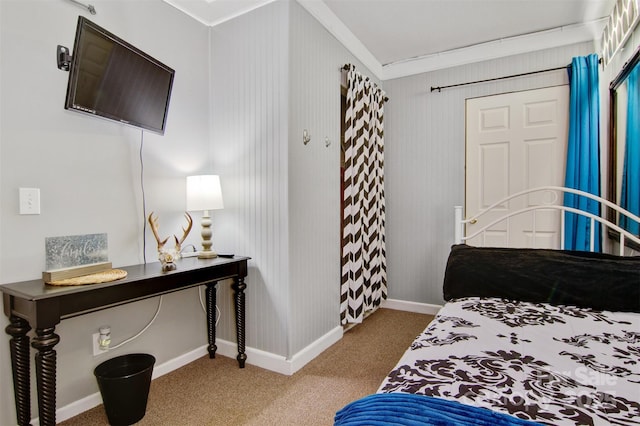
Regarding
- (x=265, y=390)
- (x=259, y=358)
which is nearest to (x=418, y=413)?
(x=265, y=390)

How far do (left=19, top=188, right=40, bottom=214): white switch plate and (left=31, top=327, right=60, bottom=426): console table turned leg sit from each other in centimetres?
60

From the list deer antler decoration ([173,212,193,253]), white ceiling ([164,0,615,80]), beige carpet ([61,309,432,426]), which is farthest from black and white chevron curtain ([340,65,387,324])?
deer antler decoration ([173,212,193,253])

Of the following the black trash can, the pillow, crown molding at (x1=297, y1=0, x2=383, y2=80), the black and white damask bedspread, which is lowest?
the black trash can

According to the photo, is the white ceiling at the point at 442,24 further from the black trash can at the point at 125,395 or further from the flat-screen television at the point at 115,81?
the black trash can at the point at 125,395

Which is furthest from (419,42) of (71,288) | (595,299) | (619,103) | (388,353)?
(71,288)

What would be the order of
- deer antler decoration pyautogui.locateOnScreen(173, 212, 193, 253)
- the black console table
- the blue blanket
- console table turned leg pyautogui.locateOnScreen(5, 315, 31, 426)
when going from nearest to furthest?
the blue blanket, the black console table, console table turned leg pyautogui.locateOnScreen(5, 315, 31, 426), deer antler decoration pyautogui.locateOnScreen(173, 212, 193, 253)

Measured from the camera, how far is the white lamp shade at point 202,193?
2252 millimetres

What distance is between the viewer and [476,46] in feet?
10.8

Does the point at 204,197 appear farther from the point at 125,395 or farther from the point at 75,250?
the point at 125,395

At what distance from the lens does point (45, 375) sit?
1442mm

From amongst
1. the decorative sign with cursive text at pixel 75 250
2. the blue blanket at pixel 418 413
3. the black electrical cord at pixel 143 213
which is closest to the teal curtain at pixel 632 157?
the blue blanket at pixel 418 413

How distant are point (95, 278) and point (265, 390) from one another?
3.72ft

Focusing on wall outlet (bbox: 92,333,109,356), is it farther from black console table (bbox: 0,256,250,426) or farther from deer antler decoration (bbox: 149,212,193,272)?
deer antler decoration (bbox: 149,212,193,272)

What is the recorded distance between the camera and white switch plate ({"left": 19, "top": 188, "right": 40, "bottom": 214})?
5.38 feet
